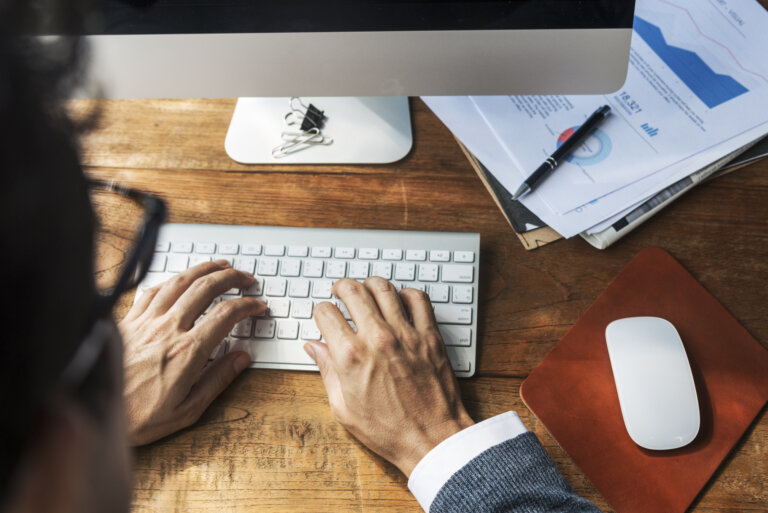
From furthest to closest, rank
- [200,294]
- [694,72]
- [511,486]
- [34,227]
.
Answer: [694,72] < [200,294] < [511,486] < [34,227]

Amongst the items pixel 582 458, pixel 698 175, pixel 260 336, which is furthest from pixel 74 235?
pixel 698 175

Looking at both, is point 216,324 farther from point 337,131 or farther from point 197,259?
point 337,131

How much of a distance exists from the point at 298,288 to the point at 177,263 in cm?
14

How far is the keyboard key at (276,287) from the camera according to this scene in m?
0.64

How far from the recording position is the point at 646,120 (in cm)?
70

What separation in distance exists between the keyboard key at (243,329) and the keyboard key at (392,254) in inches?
6.2

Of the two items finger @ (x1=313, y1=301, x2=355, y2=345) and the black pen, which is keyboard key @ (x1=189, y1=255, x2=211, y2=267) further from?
the black pen

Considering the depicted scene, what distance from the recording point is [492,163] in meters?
0.70

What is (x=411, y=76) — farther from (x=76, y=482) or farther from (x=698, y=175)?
(x=76, y=482)

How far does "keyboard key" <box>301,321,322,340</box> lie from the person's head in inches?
13.2

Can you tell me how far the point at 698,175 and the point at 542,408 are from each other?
0.32 meters

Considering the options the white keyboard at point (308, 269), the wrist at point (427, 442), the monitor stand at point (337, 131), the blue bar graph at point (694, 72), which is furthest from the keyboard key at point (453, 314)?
the blue bar graph at point (694, 72)

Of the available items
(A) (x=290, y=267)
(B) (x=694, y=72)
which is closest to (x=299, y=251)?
(A) (x=290, y=267)

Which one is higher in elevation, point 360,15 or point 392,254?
point 360,15
